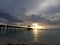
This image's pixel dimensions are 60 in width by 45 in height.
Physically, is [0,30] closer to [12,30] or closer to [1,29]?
[1,29]

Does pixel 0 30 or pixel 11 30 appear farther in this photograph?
pixel 11 30

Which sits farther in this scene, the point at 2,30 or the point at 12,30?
the point at 12,30

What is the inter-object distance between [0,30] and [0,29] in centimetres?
89

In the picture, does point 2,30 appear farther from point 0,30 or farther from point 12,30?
point 12,30

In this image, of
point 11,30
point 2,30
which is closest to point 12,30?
point 11,30

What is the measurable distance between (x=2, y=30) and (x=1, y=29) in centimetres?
202

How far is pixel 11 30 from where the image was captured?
134 meters

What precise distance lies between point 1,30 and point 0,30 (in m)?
3.95

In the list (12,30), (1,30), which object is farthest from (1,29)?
(12,30)

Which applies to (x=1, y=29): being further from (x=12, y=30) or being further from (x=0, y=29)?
(x=12, y=30)

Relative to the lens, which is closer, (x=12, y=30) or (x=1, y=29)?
(x=1, y=29)

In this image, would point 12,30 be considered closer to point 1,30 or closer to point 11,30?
point 11,30

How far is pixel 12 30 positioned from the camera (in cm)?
13275

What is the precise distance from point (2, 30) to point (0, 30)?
4.09 meters
